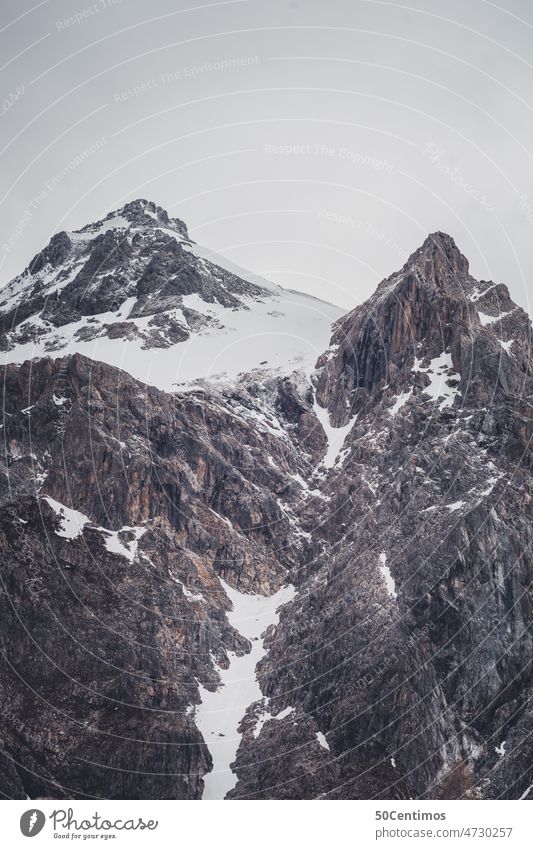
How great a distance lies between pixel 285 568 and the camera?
458ft

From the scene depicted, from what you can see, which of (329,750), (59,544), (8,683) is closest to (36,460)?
(59,544)

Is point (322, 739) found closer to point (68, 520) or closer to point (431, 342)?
point (68, 520)

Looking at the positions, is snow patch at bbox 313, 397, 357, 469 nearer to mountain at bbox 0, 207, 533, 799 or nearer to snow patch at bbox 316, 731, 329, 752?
mountain at bbox 0, 207, 533, 799

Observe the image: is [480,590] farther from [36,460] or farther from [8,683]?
[36,460]

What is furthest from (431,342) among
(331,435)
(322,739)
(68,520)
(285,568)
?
(322,739)

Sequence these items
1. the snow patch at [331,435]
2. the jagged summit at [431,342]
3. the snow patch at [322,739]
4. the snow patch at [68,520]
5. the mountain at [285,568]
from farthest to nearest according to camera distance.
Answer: the snow patch at [331,435], the jagged summit at [431,342], the snow patch at [68,520], the snow patch at [322,739], the mountain at [285,568]

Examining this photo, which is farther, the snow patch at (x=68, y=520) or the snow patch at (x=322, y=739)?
the snow patch at (x=68, y=520)

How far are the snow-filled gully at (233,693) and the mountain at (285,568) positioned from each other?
1.01ft

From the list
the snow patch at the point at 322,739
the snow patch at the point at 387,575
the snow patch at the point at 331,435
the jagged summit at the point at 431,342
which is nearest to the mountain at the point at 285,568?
the snow patch at the point at 322,739

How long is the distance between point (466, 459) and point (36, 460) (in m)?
64.1

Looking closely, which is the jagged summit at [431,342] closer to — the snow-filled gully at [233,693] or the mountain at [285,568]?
the mountain at [285,568]

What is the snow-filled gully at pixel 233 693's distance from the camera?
352 feet

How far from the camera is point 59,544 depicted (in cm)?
12394

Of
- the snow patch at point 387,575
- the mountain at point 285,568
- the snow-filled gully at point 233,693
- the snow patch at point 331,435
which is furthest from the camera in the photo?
the snow patch at point 331,435
